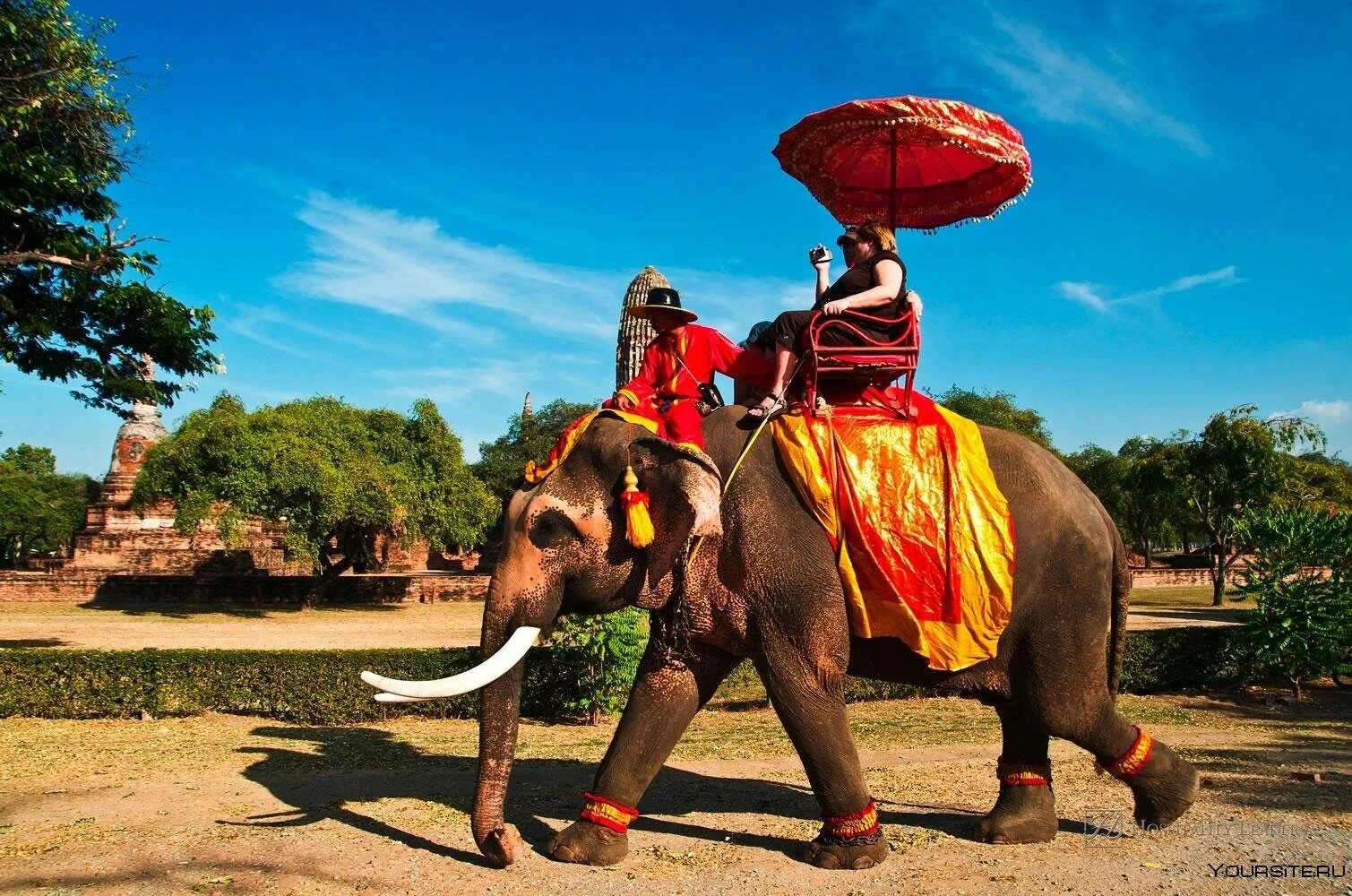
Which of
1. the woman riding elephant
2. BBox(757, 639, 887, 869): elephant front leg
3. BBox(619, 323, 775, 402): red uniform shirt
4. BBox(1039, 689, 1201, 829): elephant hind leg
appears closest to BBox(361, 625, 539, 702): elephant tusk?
BBox(757, 639, 887, 869): elephant front leg

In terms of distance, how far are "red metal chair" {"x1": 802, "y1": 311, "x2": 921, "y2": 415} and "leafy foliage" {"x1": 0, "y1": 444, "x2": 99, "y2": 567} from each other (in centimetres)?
5366

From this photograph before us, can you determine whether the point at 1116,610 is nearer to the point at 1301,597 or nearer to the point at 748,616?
the point at 748,616

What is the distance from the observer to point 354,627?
25.0m

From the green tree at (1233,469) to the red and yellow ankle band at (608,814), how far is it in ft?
98.8

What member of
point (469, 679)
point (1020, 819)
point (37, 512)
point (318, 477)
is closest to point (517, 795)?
point (469, 679)

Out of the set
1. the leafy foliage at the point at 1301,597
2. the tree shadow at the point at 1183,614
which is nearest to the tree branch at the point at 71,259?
the leafy foliage at the point at 1301,597

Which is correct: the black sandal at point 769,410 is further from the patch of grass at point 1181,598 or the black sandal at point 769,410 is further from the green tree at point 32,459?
the green tree at point 32,459

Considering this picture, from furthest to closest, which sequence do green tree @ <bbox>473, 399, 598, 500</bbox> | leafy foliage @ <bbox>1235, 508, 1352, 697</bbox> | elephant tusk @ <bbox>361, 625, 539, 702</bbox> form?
1. green tree @ <bbox>473, 399, 598, 500</bbox>
2. leafy foliage @ <bbox>1235, 508, 1352, 697</bbox>
3. elephant tusk @ <bbox>361, 625, 539, 702</bbox>

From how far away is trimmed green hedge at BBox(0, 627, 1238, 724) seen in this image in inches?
457

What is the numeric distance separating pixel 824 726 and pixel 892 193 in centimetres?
392

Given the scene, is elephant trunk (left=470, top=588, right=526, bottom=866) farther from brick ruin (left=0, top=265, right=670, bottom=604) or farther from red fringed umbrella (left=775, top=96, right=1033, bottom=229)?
brick ruin (left=0, top=265, right=670, bottom=604)

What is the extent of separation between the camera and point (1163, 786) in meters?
5.82

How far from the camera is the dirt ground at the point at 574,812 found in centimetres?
530

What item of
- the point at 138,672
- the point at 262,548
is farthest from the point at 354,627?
the point at 262,548
